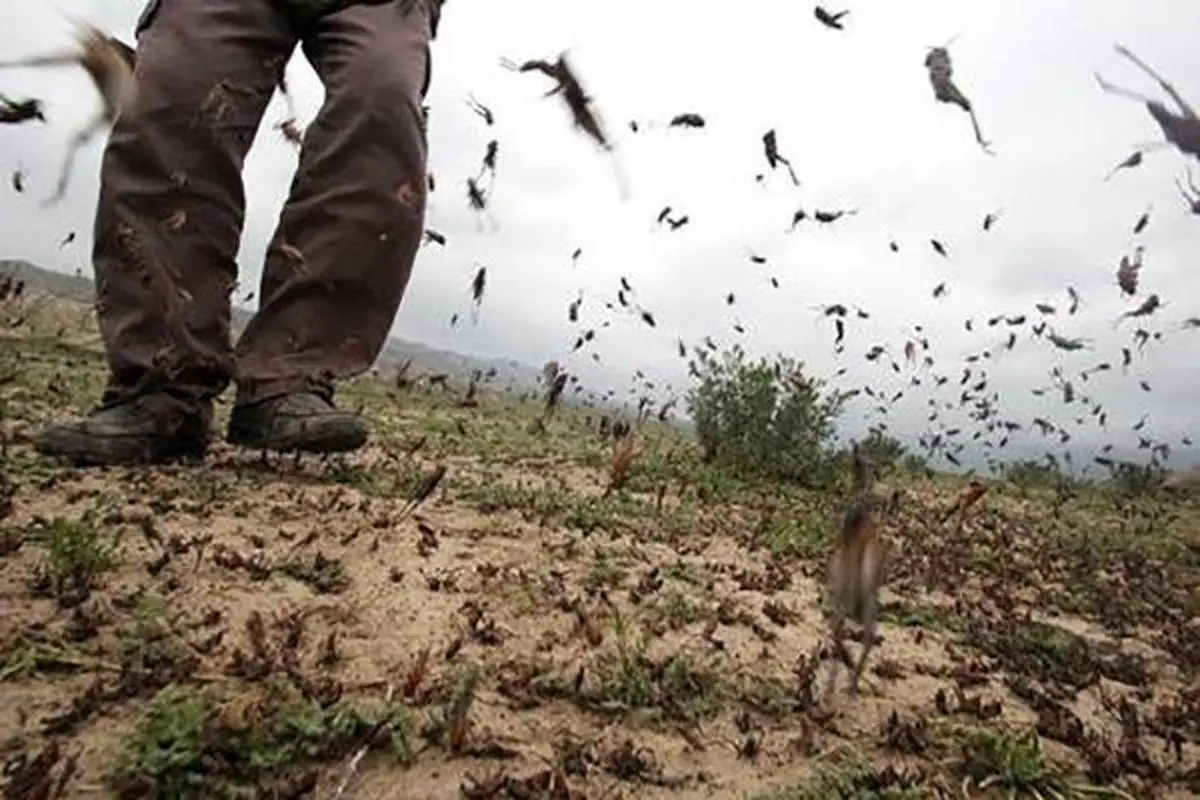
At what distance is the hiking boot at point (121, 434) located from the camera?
3.53 m

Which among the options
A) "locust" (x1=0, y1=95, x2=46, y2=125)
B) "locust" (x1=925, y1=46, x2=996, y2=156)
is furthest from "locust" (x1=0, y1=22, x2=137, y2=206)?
"locust" (x1=925, y1=46, x2=996, y2=156)

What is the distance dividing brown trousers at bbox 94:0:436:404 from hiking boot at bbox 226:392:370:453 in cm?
5

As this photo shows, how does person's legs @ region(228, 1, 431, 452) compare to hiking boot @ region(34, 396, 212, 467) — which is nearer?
hiking boot @ region(34, 396, 212, 467)

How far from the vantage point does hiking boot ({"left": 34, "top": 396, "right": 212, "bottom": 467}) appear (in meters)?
3.53

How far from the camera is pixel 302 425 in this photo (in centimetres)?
369

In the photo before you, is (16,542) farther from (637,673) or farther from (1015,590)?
(1015,590)

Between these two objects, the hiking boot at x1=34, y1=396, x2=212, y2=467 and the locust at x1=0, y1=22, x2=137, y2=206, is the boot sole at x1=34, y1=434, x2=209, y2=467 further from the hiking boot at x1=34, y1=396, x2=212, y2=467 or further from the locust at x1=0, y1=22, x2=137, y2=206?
the locust at x1=0, y1=22, x2=137, y2=206

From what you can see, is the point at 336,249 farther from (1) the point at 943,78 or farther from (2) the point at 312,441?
(1) the point at 943,78

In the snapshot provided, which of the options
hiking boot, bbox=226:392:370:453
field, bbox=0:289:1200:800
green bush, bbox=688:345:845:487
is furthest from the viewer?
green bush, bbox=688:345:845:487

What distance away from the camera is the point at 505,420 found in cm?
947

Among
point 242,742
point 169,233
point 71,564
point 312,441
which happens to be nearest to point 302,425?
point 312,441

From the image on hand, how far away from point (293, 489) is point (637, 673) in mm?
1754

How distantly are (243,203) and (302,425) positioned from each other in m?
0.86

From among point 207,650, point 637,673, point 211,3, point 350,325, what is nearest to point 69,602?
point 207,650
